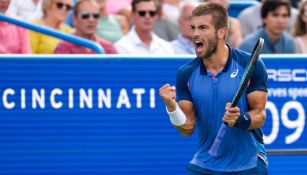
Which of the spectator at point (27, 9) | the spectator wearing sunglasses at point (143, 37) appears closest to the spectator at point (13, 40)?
the spectator wearing sunglasses at point (143, 37)

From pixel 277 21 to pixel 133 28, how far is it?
5.20ft

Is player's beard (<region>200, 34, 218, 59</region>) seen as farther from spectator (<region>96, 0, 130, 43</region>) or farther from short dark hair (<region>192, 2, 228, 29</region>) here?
spectator (<region>96, 0, 130, 43</region>)

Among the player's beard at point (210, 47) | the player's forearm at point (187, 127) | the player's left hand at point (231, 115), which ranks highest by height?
the player's beard at point (210, 47)

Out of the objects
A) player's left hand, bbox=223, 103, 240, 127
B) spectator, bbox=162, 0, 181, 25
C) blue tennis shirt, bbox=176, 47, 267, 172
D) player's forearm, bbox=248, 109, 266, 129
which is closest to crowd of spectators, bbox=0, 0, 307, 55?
spectator, bbox=162, 0, 181, 25

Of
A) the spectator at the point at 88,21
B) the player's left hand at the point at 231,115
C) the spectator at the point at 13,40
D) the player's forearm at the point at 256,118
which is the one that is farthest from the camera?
the spectator at the point at 88,21

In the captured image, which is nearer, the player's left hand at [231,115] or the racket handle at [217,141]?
the player's left hand at [231,115]

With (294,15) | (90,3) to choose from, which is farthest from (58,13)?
(294,15)

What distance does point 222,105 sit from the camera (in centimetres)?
697

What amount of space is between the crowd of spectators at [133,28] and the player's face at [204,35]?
3.46m

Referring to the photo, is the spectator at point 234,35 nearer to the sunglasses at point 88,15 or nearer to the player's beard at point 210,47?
the sunglasses at point 88,15

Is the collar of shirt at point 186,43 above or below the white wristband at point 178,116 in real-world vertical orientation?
above

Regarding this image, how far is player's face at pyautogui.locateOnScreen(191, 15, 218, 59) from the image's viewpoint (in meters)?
6.82

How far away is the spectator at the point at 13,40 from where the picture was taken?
10.0m

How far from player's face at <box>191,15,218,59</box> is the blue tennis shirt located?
0.69ft
